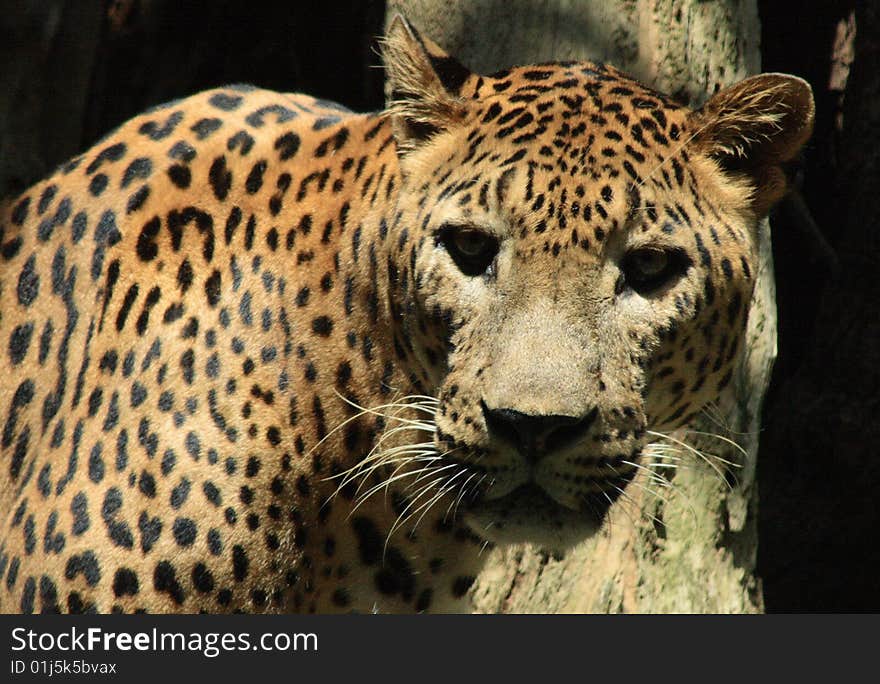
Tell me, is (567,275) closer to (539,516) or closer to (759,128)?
(539,516)

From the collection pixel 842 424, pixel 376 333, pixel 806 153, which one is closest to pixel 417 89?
pixel 376 333

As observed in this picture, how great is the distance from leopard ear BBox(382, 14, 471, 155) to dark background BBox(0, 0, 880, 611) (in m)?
3.01

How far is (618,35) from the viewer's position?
6562mm

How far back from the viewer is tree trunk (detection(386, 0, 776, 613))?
6555 mm

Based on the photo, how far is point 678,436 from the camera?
652 cm

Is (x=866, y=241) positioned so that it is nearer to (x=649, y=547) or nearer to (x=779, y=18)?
(x=779, y=18)

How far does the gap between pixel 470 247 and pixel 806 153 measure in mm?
3742

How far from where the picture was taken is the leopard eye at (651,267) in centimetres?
455

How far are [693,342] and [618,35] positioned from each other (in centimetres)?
239

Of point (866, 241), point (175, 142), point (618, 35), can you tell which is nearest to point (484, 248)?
point (175, 142)

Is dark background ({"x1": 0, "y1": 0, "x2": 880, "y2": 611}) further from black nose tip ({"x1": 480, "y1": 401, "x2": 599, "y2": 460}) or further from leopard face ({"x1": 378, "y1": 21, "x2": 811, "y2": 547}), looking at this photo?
black nose tip ({"x1": 480, "y1": 401, "x2": 599, "y2": 460})

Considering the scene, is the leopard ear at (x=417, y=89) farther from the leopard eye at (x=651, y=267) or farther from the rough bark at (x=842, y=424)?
the rough bark at (x=842, y=424)

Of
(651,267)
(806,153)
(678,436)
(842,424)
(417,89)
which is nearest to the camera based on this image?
(651,267)

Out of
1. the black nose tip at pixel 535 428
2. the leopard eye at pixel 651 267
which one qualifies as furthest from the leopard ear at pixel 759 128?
the black nose tip at pixel 535 428
